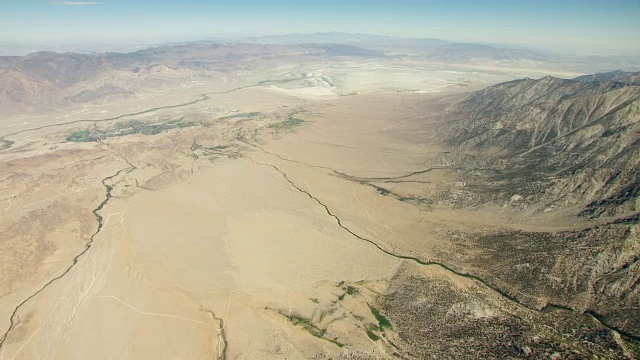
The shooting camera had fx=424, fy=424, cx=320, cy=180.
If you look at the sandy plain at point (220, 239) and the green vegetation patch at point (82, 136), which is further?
the green vegetation patch at point (82, 136)

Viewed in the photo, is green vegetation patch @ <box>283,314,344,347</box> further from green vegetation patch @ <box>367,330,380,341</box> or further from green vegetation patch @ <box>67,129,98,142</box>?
green vegetation patch @ <box>67,129,98,142</box>

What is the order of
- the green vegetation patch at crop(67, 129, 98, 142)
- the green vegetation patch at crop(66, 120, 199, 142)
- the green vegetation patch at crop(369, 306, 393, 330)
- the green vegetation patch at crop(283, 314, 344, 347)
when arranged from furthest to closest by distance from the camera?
the green vegetation patch at crop(66, 120, 199, 142)
the green vegetation patch at crop(67, 129, 98, 142)
the green vegetation patch at crop(369, 306, 393, 330)
the green vegetation patch at crop(283, 314, 344, 347)

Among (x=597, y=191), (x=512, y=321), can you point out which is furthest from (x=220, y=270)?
(x=597, y=191)

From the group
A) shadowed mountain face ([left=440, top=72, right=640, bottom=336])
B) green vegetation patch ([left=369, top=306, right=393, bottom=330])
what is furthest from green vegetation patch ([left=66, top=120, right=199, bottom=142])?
green vegetation patch ([left=369, top=306, right=393, bottom=330])

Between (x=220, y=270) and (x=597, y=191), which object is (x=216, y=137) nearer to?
(x=220, y=270)

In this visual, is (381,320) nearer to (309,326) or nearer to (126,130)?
(309,326)

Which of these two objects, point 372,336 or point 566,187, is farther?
point 566,187

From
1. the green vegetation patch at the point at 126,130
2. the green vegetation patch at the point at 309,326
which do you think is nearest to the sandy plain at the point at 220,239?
the green vegetation patch at the point at 309,326

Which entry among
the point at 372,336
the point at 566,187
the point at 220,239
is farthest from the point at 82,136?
the point at 566,187

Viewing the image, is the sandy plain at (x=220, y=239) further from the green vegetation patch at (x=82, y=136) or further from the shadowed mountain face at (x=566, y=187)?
the shadowed mountain face at (x=566, y=187)
